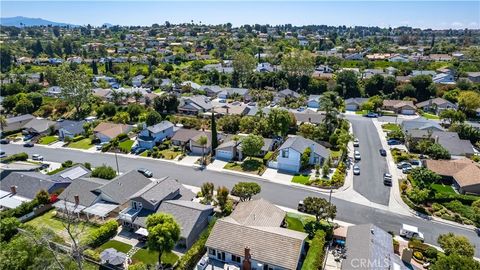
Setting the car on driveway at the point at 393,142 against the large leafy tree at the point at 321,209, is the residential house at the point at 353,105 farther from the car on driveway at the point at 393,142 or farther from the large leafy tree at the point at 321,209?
the large leafy tree at the point at 321,209

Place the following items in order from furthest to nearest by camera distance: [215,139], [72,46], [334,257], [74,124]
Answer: [72,46] → [74,124] → [215,139] → [334,257]

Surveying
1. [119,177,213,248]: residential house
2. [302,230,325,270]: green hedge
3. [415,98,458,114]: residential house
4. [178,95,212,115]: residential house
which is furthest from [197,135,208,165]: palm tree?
[415,98,458,114]: residential house

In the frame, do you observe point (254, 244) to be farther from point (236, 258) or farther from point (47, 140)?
point (47, 140)

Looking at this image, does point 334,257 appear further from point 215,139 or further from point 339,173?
point 215,139

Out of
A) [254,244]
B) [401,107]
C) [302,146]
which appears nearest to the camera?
[254,244]

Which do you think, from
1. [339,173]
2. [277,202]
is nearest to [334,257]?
[277,202]

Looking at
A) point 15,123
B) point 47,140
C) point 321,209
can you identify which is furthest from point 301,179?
point 15,123
